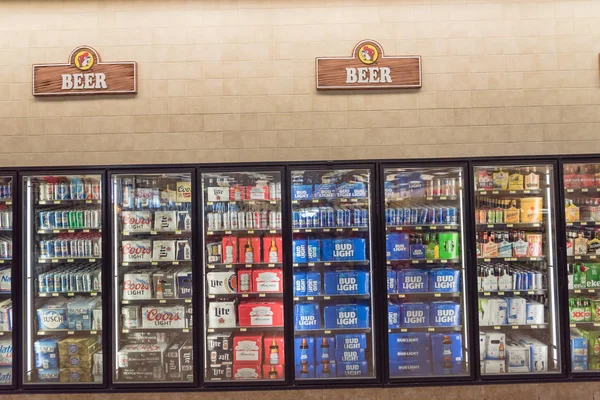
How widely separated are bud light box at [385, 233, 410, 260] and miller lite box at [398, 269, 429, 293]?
166 mm

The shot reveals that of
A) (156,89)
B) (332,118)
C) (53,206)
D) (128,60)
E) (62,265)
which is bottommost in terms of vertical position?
(62,265)

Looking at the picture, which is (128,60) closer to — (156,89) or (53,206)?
(156,89)

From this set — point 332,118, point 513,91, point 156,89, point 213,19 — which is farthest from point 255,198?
point 513,91

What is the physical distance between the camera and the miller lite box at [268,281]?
4.01 m

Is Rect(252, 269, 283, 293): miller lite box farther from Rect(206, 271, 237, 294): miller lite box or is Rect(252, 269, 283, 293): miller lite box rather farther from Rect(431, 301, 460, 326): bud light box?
Rect(431, 301, 460, 326): bud light box

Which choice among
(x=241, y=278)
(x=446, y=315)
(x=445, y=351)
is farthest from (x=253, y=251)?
(x=445, y=351)

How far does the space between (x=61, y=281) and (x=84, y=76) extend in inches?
81.8

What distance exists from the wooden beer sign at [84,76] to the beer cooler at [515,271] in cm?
363

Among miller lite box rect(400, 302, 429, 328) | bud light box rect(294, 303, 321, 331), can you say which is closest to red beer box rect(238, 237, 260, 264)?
bud light box rect(294, 303, 321, 331)

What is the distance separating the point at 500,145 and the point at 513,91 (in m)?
0.58

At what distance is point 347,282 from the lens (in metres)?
3.98

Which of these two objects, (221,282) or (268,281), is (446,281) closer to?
(268,281)

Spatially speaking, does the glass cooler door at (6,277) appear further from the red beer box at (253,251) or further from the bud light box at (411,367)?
the bud light box at (411,367)

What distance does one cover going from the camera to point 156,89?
171 inches
